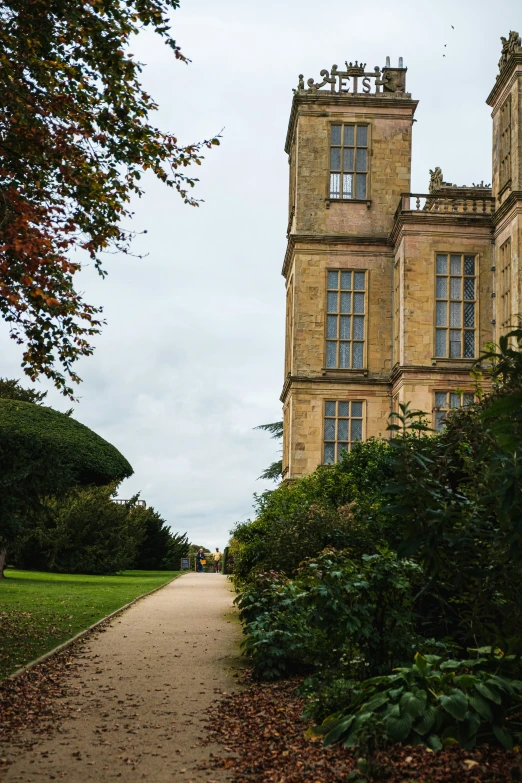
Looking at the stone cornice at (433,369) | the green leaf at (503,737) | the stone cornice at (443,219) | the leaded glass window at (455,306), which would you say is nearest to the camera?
the green leaf at (503,737)

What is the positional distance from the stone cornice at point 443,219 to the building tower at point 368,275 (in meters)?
0.03

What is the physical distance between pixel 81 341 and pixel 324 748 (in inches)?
260

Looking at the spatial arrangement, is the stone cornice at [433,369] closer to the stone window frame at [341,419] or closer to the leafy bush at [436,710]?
the stone window frame at [341,419]

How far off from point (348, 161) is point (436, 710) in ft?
80.7

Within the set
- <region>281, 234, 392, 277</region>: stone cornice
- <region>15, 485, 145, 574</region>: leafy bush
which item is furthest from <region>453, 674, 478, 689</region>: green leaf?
<region>15, 485, 145, 574</region>: leafy bush

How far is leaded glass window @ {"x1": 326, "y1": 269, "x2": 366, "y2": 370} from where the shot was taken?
28.9 meters

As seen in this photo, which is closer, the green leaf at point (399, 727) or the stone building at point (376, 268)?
the green leaf at point (399, 727)

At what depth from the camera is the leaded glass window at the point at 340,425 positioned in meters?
28.4

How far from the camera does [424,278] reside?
2770 centimetres

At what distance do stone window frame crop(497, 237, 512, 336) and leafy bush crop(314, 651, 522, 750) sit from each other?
19617 millimetres

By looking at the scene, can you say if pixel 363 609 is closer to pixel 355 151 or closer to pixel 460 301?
pixel 460 301

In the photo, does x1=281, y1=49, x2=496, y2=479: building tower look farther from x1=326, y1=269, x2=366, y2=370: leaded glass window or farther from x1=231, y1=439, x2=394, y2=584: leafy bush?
x1=231, y1=439, x2=394, y2=584: leafy bush

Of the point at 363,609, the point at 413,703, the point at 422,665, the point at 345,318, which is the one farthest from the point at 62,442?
the point at 413,703

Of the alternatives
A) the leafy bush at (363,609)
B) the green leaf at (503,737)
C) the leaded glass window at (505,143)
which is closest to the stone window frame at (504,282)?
the leaded glass window at (505,143)
